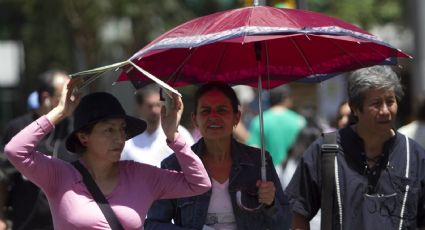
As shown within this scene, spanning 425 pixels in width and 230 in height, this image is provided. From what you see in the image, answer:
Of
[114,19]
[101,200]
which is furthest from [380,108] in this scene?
[114,19]

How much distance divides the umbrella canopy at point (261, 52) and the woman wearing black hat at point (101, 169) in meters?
0.36

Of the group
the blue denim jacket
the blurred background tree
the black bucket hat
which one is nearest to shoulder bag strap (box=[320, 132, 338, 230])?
the blue denim jacket

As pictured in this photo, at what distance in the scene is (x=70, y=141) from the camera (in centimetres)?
589

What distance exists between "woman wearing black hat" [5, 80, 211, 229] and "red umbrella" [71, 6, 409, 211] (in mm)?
→ 251

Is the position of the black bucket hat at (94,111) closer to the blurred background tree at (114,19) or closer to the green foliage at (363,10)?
the blurred background tree at (114,19)

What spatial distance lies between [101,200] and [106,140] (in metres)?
0.34

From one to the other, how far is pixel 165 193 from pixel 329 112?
397 inches

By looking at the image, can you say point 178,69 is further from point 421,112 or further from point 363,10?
point 363,10

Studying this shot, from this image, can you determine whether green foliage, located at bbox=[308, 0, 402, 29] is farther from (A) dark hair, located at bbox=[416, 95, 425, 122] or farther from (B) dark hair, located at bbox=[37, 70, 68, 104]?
(B) dark hair, located at bbox=[37, 70, 68, 104]

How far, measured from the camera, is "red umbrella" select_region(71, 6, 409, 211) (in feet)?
18.4

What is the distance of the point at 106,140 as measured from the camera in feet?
18.8

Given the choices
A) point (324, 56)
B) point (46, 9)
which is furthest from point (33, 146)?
point (46, 9)

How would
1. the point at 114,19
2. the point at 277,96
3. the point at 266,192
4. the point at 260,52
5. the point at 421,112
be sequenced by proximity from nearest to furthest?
the point at 266,192, the point at 260,52, the point at 421,112, the point at 277,96, the point at 114,19

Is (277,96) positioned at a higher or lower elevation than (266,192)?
higher
